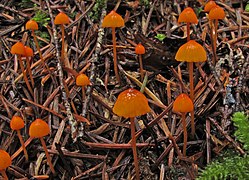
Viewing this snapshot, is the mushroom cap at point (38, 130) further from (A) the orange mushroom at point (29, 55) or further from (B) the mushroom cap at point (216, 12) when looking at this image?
(B) the mushroom cap at point (216, 12)

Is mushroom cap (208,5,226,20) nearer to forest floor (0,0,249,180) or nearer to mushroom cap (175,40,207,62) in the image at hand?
forest floor (0,0,249,180)

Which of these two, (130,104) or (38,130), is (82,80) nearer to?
(38,130)

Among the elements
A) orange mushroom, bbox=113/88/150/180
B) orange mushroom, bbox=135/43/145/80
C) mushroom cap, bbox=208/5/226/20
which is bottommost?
orange mushroom, bbox=113/88/150/180

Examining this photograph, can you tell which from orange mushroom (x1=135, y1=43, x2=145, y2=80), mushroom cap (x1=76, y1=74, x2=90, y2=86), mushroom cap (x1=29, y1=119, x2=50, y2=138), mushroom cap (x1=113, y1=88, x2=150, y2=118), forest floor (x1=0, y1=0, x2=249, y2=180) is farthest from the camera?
orange mushroom (x1=135, y1=43, x2=145, y2=80)

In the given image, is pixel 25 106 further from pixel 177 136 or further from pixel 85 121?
pixel 177 136

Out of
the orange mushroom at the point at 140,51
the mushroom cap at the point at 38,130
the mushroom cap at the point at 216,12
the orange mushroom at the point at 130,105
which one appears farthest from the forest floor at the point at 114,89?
the orange mushroom at the point at 130,105

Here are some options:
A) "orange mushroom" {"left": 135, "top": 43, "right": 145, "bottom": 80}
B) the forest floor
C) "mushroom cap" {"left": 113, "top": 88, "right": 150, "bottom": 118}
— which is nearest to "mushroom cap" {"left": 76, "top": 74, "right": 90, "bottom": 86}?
the forest floor

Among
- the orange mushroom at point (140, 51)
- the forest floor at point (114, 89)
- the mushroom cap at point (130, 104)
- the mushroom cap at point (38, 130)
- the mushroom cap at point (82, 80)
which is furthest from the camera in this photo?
the orange mushroom at point (140, 51)

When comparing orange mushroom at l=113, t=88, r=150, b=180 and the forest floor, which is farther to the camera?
the forest floor

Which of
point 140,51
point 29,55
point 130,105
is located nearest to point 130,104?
point 130,105
